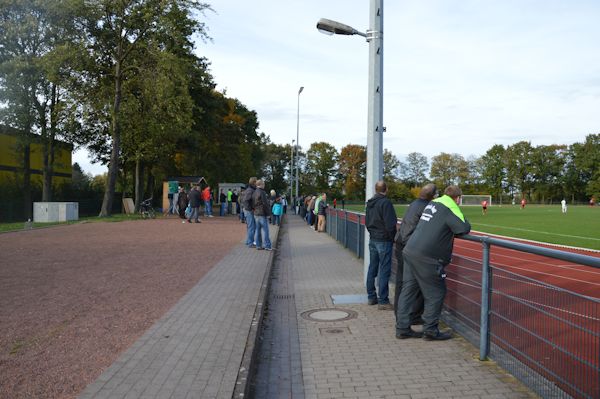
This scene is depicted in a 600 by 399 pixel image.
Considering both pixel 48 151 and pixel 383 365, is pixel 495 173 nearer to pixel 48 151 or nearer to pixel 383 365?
pixel 48 151

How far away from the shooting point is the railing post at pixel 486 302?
187 inches

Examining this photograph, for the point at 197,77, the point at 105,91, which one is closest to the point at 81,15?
the point at 105,91

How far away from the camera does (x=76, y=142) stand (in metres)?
36.2

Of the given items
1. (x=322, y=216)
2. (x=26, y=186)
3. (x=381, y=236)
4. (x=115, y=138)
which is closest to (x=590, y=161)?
(x=322, y=216)

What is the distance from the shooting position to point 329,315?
673 centimetres

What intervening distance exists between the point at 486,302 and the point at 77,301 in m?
5.24

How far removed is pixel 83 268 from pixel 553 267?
31.8 ft

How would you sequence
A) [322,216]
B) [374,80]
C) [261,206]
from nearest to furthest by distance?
1. [374,80]
2. [261,206]
3. [322,216]

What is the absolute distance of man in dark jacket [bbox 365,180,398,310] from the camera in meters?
6.87

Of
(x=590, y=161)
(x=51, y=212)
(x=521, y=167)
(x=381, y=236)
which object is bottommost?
(x=51, y=212)

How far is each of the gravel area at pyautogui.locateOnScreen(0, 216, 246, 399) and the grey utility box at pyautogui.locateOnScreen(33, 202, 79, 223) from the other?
1060 centimetres

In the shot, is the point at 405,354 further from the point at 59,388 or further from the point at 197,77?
the point at 197,77

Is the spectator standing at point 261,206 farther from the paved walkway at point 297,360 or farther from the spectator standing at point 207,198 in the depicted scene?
the spectator standing at point 207,198

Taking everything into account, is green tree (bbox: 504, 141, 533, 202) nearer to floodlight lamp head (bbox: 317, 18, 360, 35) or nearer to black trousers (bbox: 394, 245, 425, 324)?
floodlight lamp head (bbox: 317, 18, 360, 35)
